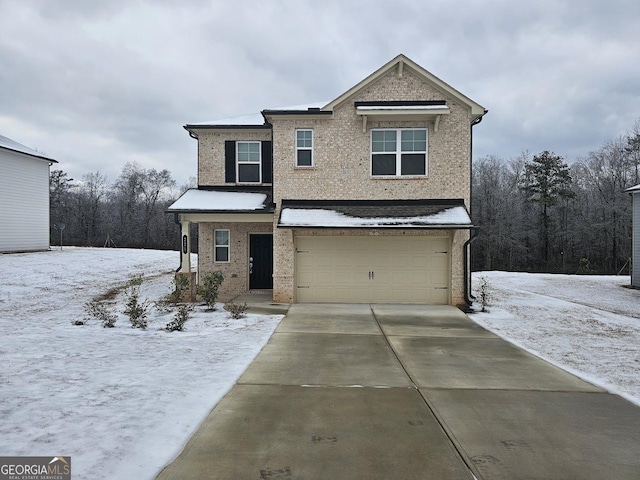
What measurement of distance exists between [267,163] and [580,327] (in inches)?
453

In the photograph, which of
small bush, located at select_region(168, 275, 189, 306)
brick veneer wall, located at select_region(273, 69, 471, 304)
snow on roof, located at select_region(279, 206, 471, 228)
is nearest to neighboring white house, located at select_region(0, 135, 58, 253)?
small bush, located at select_region(168, 275, 189, 306)

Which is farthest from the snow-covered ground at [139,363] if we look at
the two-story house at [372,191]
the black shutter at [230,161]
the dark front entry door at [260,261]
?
the black shutter at [230,161]

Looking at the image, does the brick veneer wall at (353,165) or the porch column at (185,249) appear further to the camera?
the porch column at (185,249)

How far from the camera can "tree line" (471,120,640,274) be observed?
44406 millimetres

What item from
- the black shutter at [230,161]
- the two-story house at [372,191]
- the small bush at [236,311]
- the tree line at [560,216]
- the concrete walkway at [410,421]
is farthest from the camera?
the tree line at [560,216]

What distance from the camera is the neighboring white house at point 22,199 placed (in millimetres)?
23756

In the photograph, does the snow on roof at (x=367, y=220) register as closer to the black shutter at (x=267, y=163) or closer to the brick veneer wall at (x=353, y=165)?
the brick veneer wall at (x=353, y=165)

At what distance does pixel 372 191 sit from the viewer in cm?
1420

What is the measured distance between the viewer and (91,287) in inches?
698

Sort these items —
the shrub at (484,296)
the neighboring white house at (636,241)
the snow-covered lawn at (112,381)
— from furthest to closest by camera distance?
the neighboring white house at (636,241) < the shrub at (484,296) < the snow-covered lawn at (112,381)

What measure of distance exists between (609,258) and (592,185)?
10.8m

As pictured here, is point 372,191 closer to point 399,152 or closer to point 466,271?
point 399,152

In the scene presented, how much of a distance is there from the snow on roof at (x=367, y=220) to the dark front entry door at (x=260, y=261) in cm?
285

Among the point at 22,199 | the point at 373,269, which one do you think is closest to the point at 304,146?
the point at 373,269
